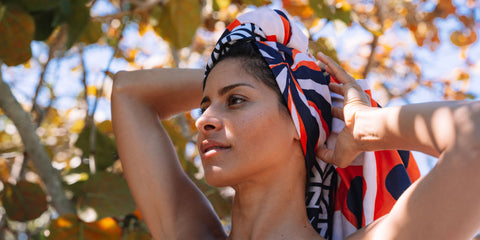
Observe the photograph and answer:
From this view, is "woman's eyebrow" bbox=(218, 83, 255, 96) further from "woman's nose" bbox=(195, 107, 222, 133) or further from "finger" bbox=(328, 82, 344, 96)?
"finger" bbox=(328, 82, 344, 96)

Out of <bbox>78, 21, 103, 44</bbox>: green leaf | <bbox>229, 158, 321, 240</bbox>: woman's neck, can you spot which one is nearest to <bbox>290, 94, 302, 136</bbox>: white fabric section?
<bbox>229, 158, 321, 240</bbox>: woman's neck

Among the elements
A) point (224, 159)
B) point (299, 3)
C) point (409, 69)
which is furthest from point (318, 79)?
point (409, 69)

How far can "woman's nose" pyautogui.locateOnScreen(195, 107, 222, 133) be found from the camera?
4.33 ft

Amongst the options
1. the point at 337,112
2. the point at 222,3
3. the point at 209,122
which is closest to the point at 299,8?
the point at 222,3

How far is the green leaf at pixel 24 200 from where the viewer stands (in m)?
1.83

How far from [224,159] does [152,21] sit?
45.5 inches

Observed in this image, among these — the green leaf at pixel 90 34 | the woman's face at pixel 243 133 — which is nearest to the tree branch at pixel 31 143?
the green leaf at pixel 90 34

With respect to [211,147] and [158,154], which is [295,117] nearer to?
[211,147]

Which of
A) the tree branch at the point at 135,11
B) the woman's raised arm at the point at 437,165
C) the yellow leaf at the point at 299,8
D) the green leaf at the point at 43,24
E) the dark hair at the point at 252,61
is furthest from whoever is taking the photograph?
the yellow leaf at the point at 299,8

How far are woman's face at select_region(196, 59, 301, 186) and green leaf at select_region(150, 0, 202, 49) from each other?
2.36 feet

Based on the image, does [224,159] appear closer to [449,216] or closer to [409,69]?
[449,216]

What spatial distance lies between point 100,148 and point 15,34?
497mm

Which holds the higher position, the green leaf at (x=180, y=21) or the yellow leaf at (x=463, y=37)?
the green leaf at (x=180, y=21)

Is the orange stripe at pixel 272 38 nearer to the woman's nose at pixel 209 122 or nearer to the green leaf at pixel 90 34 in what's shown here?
the woman's nose at pixel 209 122
